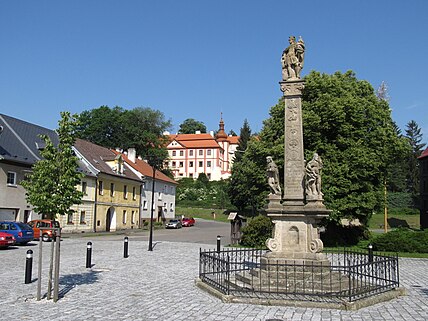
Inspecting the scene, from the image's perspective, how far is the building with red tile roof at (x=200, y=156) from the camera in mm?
105062

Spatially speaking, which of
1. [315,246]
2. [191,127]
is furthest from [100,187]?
[191,127]

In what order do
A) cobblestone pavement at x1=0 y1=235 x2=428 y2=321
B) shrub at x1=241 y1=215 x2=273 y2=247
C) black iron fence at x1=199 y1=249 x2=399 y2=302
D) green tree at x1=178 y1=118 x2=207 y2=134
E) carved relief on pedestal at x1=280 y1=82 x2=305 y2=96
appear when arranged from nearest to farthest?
cobblestone pavement at x1=0 y1=235 x2=428 y2=321 → black iron fence at x1=199 y1=249 x2=399 y2=302 → carved relief on pedestal at x1=280 y1=82 x2=305 y2=96 → shrub at x1=241 y1=215 x2=273 y2=247 → green tree at x1=178 y1=118 x2=207 y2=134

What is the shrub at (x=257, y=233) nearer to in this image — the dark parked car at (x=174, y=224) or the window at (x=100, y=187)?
the window at (x=100, y=187)

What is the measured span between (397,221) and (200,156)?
176ft

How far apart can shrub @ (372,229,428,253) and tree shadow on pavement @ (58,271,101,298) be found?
56.0 ft

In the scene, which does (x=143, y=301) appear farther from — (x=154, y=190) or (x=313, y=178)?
(x=154, y=190)

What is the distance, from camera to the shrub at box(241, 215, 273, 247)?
26.0 meters

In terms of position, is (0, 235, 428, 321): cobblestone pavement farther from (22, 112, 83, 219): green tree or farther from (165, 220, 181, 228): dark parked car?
(165, 220, 181, 228): dark parked car

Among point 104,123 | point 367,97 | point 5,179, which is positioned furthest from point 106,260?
point 104,123

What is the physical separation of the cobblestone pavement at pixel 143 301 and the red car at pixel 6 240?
22.6 feet

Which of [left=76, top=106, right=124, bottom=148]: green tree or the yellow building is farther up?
[left=76, top=106, right=124, bottom=148]: green tree

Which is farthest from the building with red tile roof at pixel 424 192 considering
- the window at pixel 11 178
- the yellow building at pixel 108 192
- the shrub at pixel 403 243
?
the window at pixel 11 178

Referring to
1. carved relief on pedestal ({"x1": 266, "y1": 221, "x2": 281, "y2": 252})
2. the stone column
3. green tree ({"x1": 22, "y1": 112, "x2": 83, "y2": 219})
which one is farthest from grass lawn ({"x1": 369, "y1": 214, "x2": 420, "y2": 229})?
green tree ({"x1": 22, "y1": 112, "x2": 83, "y2": 219})

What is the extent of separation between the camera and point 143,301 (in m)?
10.5
